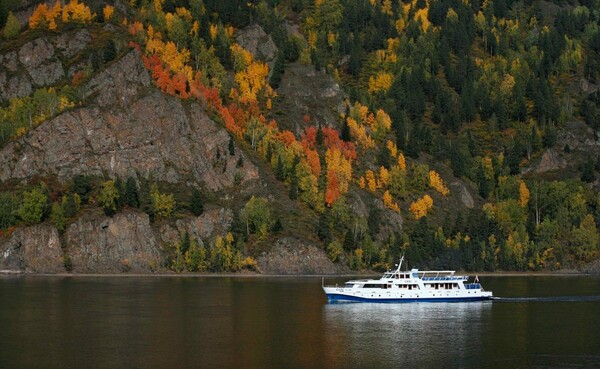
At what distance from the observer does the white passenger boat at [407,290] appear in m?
172

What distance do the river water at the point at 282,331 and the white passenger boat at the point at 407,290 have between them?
3066mm

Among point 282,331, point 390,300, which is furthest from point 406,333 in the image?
point 390,300

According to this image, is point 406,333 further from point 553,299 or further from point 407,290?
point 553,299

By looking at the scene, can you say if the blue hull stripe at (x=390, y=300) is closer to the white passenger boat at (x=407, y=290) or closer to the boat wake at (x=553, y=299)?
the white passenger boat at (x=407, y=290)

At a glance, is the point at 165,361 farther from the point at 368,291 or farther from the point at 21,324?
the point at 368,291

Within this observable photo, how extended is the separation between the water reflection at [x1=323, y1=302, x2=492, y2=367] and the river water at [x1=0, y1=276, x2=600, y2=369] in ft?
0.55

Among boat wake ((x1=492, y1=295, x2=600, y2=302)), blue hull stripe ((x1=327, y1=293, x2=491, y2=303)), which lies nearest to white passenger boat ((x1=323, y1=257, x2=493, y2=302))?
blue hull stripe ((x1=327, y1=293, x2=491, y2=303))

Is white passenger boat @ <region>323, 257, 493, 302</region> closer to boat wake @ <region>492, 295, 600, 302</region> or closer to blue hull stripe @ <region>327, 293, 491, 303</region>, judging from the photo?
blue hull stripe @ <region>327, 293, 491, 303</region>

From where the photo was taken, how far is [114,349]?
107 meters

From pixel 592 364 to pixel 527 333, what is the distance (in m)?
24.5

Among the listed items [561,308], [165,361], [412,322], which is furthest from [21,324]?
[561,308]

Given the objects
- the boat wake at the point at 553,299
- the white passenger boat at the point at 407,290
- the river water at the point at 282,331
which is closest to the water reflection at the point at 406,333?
the river water at the point at 282,331

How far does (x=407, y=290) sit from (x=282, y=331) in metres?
55.7

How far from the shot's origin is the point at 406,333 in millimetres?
124438
